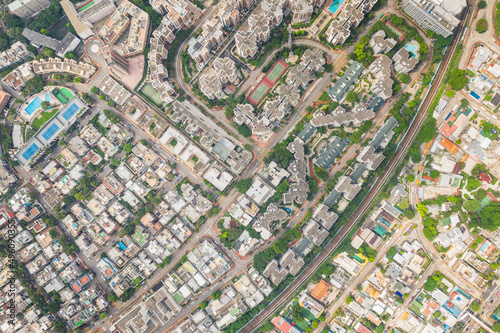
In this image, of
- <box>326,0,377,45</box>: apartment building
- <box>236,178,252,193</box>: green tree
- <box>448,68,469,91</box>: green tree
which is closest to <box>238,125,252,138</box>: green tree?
<box>236,178,252,193</box>: green tree

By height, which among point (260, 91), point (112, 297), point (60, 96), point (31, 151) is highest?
point (260, 91)

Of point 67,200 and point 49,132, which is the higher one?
point 49,132

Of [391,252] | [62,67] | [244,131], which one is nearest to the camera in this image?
[391,252]

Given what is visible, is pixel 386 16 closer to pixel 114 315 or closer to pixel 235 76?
pixel 235 76

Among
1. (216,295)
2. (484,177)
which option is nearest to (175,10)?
(216,295)

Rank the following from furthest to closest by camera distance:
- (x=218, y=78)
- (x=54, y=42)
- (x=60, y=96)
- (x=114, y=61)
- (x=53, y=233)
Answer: (x=60, y=96) < (x=54, y=42) < (x=114, y=61) < (x=53, y=233) < (x=218, y=78)

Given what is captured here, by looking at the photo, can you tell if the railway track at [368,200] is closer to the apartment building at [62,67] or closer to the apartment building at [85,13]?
the apartment building at [62,67]

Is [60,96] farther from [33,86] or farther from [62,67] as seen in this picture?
[62,67]
